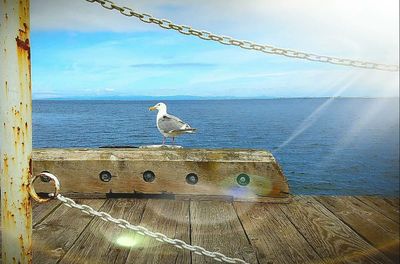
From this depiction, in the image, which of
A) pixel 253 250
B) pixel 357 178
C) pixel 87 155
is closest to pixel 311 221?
pixel 253 250

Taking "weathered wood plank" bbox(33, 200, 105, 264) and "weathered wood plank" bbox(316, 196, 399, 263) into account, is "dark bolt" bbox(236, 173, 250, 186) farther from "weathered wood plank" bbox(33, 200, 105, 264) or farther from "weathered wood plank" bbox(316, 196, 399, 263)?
"weathered wood plank" bbox(33, 200, 105, 264)

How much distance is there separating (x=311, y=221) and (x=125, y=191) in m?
1.93

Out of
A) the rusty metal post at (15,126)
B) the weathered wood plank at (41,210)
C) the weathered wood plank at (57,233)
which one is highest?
the rusty metal post at (15,126)

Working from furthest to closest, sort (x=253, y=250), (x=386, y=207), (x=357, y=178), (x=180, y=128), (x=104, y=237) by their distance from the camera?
(x=357, y=178), (x=180, y=128), (x=386, y=207), (x=104, y=237), (x=253, y=250)

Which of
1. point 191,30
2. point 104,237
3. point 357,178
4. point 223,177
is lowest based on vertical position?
point 357,178

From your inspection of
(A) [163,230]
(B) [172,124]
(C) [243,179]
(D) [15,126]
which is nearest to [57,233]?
(A) [163,230]

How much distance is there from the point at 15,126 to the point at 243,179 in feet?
9.06

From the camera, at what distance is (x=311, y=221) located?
3602mm

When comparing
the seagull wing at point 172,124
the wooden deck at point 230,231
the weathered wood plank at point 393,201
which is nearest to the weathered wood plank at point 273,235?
the wooden deck at point 230,231

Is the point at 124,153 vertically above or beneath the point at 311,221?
above

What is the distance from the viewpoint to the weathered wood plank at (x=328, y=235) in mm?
2824

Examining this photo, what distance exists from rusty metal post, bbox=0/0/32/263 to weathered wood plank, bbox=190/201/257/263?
122 cm

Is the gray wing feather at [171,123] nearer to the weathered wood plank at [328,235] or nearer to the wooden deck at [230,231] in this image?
the wooden deck at [230,231]

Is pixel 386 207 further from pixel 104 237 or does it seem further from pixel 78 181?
pixel 78 181
